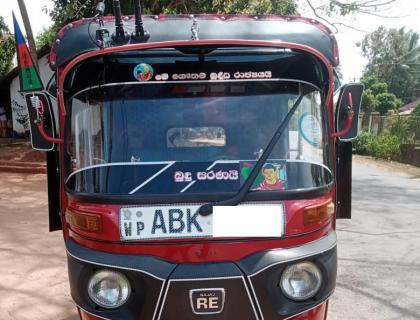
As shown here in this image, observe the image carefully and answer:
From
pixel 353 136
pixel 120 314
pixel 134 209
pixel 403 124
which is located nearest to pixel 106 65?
pixel 134 209

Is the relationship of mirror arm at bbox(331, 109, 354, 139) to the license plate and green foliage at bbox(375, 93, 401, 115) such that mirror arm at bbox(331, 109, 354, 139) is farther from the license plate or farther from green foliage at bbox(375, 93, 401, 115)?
green foliage at bbox(375, 93, 401, 115)

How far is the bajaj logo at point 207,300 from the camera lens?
2.61 m

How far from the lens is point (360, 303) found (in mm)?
4645

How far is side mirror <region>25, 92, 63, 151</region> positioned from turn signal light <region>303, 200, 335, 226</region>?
1588 millimetres

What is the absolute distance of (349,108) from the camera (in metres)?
3.16

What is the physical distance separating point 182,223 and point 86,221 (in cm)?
54

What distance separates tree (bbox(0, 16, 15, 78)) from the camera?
70.0 ft

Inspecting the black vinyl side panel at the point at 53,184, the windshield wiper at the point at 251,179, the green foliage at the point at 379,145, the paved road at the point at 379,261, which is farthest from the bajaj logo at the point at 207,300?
the green foliage at the point at 379,145

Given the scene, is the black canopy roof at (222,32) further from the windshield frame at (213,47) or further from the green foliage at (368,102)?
the green foliage at (368,102)

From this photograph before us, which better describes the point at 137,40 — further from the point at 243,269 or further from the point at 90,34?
the point at 243,269

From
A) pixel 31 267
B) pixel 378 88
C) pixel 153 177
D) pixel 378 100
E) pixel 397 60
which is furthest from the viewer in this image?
pixel 397 60

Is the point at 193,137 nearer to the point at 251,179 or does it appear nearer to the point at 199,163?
the point at 199,163

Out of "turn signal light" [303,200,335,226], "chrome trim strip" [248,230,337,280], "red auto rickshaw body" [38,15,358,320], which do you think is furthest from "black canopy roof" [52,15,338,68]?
"chrome trim strip" [248,230,337,280]

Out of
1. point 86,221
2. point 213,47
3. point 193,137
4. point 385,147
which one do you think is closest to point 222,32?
point 213,47
